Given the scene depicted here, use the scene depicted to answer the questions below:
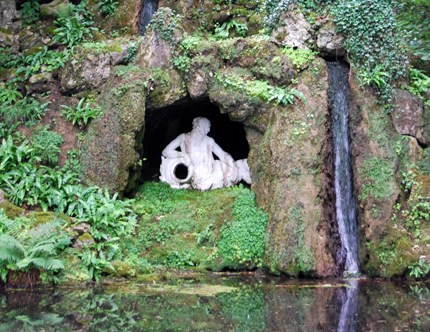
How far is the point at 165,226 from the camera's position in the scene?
11188 mm

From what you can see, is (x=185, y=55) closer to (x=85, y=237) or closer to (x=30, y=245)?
(x=85, y=237)

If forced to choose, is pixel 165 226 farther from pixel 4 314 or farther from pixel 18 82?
pixel 18 82

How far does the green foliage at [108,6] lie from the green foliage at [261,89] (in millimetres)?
5152

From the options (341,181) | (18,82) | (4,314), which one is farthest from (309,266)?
(18,82)

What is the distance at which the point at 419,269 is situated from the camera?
351 inches

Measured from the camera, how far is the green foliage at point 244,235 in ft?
33.4

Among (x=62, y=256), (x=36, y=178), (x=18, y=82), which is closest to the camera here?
(x=62, y=256)

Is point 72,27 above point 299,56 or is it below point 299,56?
above

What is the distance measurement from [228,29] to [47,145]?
6.34m

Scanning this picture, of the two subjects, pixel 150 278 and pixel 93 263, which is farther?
pixel 150 278

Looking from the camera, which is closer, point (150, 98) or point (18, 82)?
A: point (150, 98)

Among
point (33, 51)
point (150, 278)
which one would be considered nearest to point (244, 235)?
point (150, 278)

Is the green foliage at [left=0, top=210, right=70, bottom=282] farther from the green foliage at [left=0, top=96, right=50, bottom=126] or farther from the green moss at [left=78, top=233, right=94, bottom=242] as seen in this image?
the green foliage at [left=0, top=96, right=50, bottom=126]

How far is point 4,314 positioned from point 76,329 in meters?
1.39
